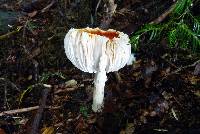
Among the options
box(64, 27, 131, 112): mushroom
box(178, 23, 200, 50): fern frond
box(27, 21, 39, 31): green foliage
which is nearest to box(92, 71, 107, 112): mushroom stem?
box(64, 27, 131, 112): mushroom

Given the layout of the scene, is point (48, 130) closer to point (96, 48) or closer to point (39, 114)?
point (39, 114)

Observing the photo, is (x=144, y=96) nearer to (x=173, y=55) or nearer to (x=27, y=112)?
(x=173, y=55)

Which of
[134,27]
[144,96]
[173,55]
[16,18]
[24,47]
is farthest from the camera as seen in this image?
[16,18]

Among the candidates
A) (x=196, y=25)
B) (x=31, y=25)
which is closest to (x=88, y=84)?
(x=31, y=25)

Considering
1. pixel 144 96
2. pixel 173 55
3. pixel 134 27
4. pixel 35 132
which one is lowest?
pixel 35 132

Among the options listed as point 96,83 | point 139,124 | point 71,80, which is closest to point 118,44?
point 96,83

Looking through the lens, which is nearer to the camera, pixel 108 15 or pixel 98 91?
pixel 98 91
